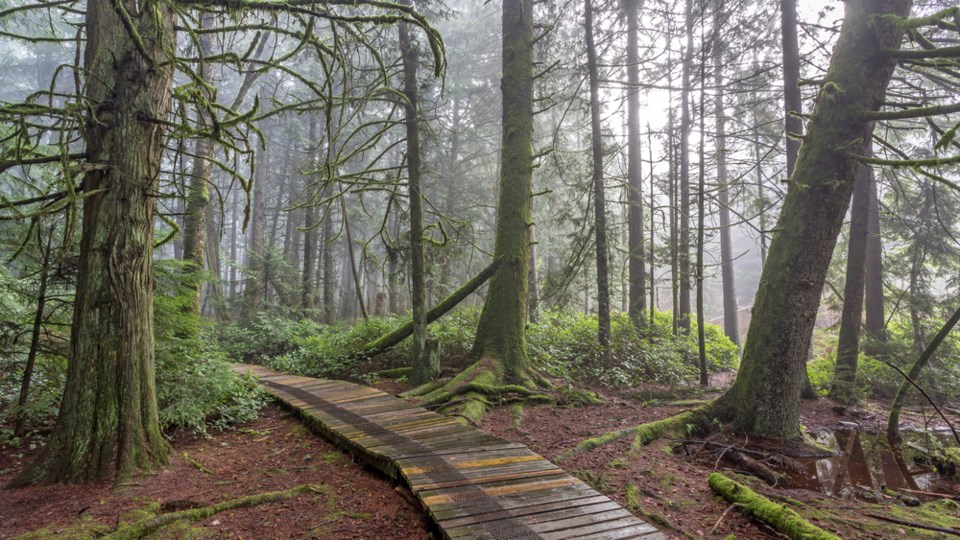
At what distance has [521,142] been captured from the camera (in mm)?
9203

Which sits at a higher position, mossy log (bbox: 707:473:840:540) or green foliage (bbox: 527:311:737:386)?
green foliage (bbox: 527:311:737:386)

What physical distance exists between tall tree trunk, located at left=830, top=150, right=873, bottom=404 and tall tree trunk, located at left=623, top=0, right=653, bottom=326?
4.64 metres

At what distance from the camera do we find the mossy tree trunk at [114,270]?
4.07 m

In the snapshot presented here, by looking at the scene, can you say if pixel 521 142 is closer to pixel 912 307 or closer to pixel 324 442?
pixel 324 442

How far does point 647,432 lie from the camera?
5.96 metres

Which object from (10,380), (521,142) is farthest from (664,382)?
(10,380)

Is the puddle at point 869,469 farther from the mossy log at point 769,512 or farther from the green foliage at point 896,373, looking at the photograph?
the green foliage at point 896,373

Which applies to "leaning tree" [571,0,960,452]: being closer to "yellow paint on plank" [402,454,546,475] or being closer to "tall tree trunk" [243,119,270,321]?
"yellow paint on plank" [402,454,546,475]

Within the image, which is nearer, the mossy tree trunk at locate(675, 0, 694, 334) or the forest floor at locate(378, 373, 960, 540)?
the forest floor at locate(378, 373, 960, 540)

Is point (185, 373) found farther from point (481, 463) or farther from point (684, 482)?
point (684, 482)

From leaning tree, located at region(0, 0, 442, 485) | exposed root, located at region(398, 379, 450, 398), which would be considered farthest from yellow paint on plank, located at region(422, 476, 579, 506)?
exposed root, located at region(398, 379, 450, 398)

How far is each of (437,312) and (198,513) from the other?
6142mm

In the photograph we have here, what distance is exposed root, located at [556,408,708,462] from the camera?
545 centimetres

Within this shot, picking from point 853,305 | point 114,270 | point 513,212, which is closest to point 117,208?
point 114,270
